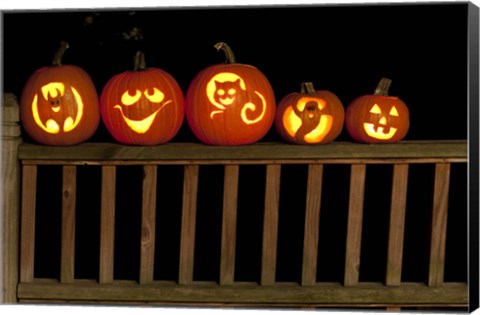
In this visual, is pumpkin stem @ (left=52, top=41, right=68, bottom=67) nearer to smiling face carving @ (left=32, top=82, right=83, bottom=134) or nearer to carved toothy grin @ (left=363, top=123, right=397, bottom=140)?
smiling face carving @ (left=32, top=82, right=83, bottom=134)

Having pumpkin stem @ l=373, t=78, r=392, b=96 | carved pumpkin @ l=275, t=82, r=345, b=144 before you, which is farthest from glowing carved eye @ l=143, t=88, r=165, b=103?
pumpkin stem @ l=373, t=78, r=392, b=96

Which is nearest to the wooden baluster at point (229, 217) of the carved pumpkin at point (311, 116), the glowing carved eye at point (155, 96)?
the carved pumpkin at point (311, 116)

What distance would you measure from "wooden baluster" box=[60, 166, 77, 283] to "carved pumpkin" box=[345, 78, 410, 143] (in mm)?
1184

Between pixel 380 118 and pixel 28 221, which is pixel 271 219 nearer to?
pixel 380 118

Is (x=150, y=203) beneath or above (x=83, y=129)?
beneath

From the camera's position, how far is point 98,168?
12.6ft

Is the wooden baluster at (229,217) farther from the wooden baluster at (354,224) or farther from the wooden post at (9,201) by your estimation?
the wooden post at (9,201)

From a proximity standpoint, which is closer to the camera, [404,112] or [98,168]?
[404,112]

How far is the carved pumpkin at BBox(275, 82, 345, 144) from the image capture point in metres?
3.47

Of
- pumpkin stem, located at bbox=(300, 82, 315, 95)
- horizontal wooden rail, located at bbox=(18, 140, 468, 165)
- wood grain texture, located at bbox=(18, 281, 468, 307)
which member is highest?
pumpkin stem, located at bbox=(300, 82, 315, 95)

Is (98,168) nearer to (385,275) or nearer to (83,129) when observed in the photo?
(83,129)

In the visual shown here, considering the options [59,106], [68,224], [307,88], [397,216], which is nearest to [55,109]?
[59,106]

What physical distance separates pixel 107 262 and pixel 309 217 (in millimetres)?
860

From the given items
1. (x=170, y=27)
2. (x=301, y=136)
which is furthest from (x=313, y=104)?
(x=170, y=27)
